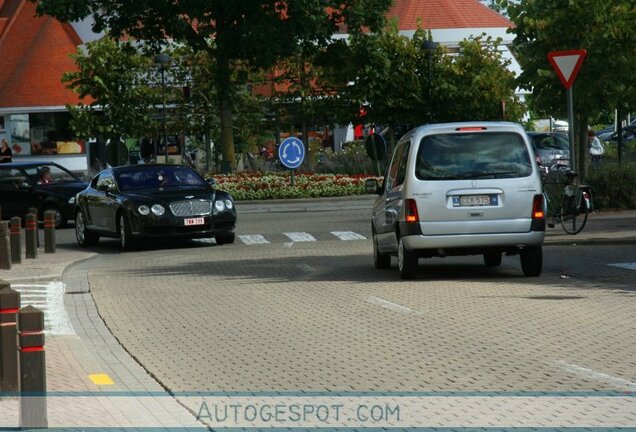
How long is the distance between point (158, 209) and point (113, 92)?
35605 millimetres

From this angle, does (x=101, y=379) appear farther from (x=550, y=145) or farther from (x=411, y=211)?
(x=550, y=145)

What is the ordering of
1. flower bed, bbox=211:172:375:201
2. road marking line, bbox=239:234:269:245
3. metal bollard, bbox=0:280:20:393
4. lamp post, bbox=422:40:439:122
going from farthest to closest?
lamp post, bbox=422:40:439:122 → flower bed, bbox=211:172:375:201 → road marking line, bbox=239:234:269:245 → metal bollard, bbox=0:280:20:393

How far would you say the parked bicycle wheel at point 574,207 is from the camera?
24.6m

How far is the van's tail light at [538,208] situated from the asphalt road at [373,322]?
76 centimetres

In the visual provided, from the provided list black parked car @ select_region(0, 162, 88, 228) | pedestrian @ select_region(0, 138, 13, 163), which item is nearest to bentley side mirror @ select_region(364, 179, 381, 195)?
black parked car @ select_region(0, 162, 88, 228)

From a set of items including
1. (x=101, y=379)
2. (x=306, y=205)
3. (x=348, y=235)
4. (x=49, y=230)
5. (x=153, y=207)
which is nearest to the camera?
(x=101, y=379)

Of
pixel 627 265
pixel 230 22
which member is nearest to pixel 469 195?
pixel 627 265

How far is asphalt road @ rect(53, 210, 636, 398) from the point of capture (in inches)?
408

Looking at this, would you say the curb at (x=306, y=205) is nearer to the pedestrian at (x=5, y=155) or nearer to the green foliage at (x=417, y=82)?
the green foliage at (x=417, y=82)

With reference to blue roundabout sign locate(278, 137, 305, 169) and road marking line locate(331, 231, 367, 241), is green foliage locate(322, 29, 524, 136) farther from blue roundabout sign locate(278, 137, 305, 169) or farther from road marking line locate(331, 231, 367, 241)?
road marking line locate(331, 231, 367, 241)

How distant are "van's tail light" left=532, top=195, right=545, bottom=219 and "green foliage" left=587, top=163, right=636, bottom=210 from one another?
1373 cm

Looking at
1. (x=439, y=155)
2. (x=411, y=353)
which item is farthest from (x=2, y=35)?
(x=411, y=353)

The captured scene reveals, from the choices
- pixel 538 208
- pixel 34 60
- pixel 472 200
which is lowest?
pixel 538 208

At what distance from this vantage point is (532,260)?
18.0 m
